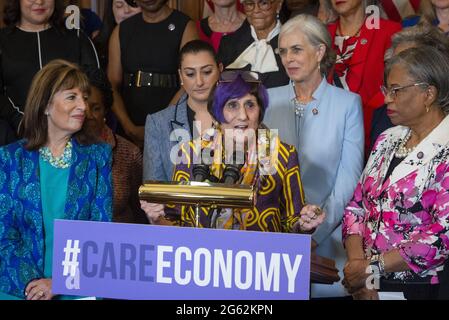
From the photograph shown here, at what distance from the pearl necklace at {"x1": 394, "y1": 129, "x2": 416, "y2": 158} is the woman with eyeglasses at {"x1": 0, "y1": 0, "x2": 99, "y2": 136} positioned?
5.36ft

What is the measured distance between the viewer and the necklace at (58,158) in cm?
320

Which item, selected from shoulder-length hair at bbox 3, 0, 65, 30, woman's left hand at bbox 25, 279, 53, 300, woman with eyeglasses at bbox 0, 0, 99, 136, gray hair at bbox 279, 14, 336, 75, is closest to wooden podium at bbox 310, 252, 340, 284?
woman's left hand at bbox 25, 279, 53, 300

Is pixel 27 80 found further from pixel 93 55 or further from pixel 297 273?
pixel 297 273

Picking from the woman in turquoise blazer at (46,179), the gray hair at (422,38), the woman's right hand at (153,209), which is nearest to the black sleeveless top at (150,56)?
the woman in turquoise blazer at (46,179)

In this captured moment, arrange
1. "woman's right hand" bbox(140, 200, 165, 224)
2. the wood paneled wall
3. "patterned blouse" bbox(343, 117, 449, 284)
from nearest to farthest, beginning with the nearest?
"woman's right hand" bbox(140, 200, 165, 224) < "patterned blouse" bbox(343, 117, 449, 284) < the wood paneled wall

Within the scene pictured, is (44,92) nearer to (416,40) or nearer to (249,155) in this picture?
(249,155)

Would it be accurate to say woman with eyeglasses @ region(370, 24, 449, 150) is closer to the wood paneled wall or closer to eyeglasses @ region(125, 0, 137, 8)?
eyeglasses @ region(125, 0, 137, 8)

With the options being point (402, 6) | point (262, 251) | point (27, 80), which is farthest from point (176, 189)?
point (402, 6)

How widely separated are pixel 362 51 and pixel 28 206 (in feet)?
5.44

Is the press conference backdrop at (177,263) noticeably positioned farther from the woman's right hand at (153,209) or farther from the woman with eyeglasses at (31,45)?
the woman with eyeglasses at (31,45)

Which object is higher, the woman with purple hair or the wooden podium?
the woman with purple hair

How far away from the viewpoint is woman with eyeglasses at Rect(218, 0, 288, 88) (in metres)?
4.01

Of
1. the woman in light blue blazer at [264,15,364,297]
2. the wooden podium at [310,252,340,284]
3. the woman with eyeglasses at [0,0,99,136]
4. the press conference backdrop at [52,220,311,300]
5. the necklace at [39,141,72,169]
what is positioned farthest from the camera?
the woman with eyeglasses at [0,0,99,136]

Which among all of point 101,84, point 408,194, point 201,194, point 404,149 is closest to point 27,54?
point 101,84
